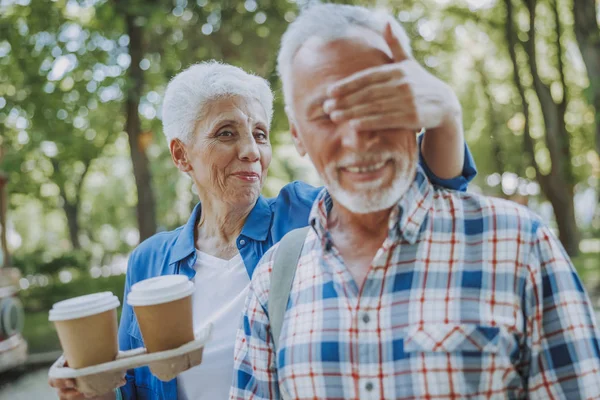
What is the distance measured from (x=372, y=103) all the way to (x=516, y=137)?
78.4ft

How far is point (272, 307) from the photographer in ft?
6.30

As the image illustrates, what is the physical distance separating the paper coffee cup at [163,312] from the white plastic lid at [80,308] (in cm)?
9

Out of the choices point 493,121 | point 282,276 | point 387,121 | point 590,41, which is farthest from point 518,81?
point 387,121

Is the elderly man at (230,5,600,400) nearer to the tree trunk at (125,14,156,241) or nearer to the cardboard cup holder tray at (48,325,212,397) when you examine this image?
the cardboard cup holder tray at (48,325,212,397)

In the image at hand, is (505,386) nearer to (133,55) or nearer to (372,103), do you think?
(372,103)

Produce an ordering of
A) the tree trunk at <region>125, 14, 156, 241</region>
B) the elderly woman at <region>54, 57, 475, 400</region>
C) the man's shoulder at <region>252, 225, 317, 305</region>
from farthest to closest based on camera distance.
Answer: the tree trunk at <region>125, 14, 156, 241</region> → the elderly woman at <region>54, 57, 475, 400</region> → the man's shoulder at <region>252, 225, 317, 305</region>

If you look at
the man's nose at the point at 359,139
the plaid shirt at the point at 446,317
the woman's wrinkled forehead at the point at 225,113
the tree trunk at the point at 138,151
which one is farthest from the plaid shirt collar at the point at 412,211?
the tree trunk at the point at 138,151

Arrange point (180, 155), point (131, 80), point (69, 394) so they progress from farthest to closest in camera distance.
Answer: point (131, 80) → point (180, 155) → point (69, 394)

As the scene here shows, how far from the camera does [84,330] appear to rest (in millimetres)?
1896

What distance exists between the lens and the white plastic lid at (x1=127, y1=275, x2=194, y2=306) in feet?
6.27

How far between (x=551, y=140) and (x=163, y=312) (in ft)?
46.8

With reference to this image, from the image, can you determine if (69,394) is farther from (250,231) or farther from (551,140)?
(551,140)

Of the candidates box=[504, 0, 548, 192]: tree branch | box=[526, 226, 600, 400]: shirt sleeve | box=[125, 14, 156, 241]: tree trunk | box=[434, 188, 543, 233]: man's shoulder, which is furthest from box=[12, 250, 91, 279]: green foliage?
box=[526, 226, 600, 400]: shirt sleeve

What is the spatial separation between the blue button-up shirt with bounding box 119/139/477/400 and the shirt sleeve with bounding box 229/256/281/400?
62cm
